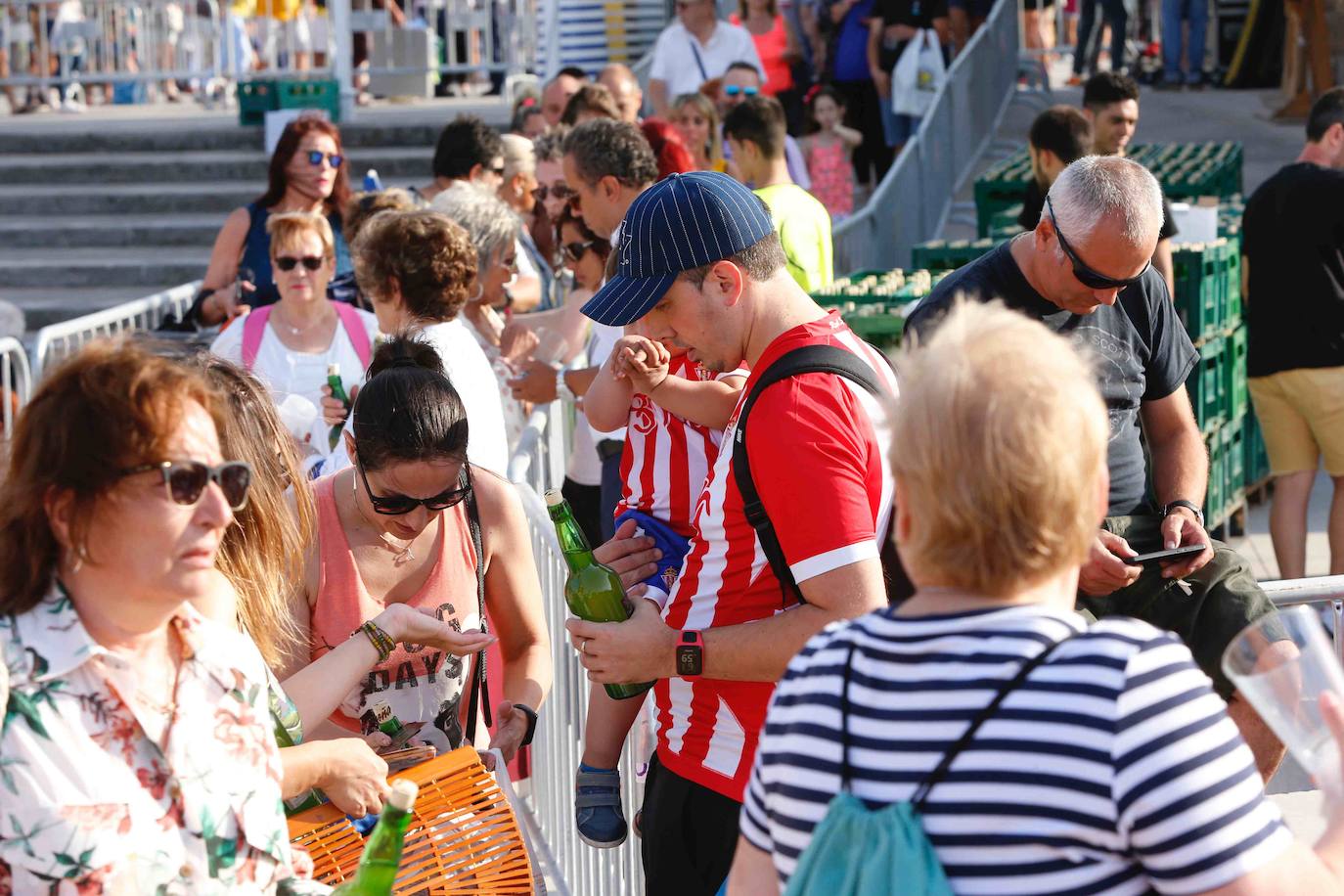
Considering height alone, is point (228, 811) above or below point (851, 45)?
below

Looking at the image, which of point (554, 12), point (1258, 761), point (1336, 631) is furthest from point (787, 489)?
point (554, 12)

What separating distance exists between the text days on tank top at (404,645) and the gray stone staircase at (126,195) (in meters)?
11.8

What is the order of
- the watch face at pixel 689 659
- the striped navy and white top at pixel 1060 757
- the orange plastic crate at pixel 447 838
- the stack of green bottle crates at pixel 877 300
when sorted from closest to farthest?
the striped navy and white top at pixel 1060 757
the orange plastic crate at pixel 447 838
the watch face at pixel 689 659
the stack of green bottle crates at pixel 877 300

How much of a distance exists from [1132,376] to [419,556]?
178 cm

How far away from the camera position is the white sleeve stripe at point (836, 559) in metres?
2.81

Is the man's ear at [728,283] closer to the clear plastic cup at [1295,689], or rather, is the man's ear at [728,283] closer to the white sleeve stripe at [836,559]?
the white sleeve stripe at [836,559]

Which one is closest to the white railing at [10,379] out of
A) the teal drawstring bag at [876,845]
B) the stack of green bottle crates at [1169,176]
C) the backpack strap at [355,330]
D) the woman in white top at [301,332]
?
the woman in white top at [301,332]

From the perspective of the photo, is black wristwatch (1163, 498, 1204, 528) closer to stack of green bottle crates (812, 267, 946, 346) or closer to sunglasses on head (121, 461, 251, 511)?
stack of green bottle crates (812, 267, 946, 346)

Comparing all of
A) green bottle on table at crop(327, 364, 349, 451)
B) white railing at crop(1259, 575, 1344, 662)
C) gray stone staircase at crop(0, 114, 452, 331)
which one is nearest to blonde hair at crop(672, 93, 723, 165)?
green bottle on table at crop(327, 364, 349, 451)

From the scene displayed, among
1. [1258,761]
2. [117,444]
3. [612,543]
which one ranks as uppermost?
[117,444]

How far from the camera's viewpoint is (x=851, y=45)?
1510 cm

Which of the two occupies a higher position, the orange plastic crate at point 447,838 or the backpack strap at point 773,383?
the backpack strap at point 773,383

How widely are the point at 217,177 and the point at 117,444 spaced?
15014 millimetres

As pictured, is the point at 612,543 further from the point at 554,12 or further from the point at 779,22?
the point at 554,12
